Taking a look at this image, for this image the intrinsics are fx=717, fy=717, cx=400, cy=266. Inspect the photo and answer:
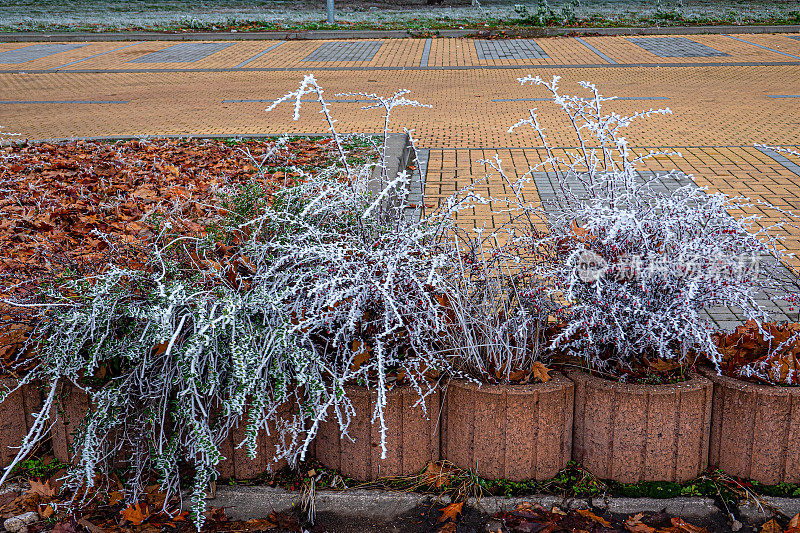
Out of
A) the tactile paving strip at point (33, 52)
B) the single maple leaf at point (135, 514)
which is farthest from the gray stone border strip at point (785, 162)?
the tactile paving strip at point (33, 52)

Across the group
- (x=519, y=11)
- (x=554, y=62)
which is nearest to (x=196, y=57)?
(x=554, y=62)

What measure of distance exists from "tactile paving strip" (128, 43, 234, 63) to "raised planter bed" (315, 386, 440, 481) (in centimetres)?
1310

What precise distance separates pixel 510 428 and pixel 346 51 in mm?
13664

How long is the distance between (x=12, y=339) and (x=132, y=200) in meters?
2.57

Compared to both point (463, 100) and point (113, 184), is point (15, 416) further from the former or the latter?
point (463, 100)

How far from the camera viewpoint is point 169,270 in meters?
2.74

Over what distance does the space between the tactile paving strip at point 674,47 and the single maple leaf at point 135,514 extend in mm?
13474

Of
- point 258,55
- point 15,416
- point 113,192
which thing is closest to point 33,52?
point 258,55

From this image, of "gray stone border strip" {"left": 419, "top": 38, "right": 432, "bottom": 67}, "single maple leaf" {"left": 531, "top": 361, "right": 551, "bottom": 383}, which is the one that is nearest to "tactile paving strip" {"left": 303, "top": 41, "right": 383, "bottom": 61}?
"gray stone border strip" {"left": 419, "top": 38, "right": 432, "bottom": 67}

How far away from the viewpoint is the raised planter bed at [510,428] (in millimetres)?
2471

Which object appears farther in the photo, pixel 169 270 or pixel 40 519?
pixel 169 270

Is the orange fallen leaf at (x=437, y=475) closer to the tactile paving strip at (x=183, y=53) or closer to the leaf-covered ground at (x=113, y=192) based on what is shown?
the leaf-covered ground at (x=113, y=192)

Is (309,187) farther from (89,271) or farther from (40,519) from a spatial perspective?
(40,519)

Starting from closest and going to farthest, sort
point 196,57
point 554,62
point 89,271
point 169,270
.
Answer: point 169,270 → point 89,271 → point 554,62 → point 196,57
